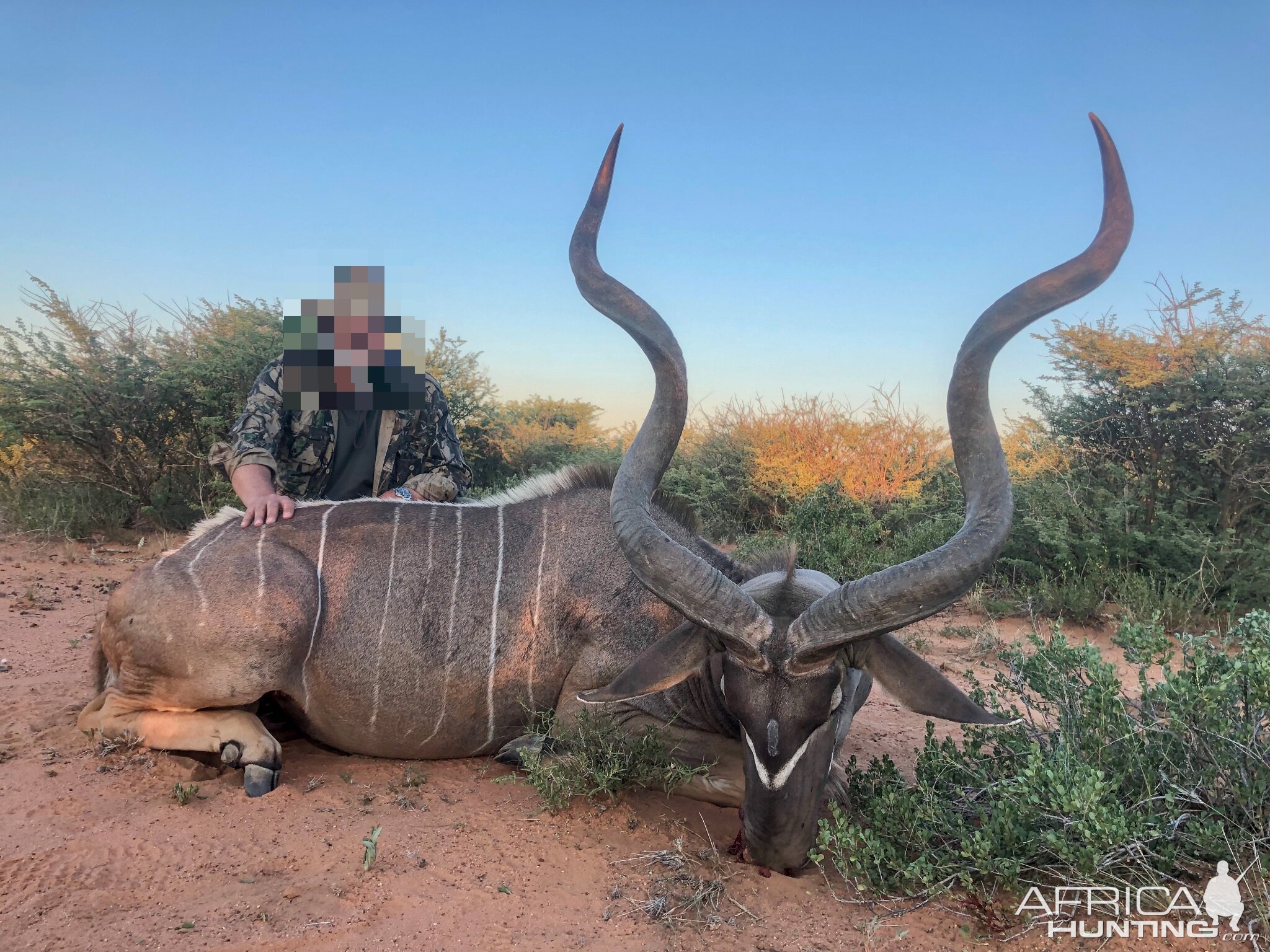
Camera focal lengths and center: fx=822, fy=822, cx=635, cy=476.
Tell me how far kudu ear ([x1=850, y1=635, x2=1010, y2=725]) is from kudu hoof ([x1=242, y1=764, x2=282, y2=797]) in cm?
267

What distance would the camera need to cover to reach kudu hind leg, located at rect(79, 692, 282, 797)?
3.85 m

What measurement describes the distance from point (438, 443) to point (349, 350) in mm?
856

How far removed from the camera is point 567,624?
13.5 ft

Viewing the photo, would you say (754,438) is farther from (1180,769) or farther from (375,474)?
(1180,769)

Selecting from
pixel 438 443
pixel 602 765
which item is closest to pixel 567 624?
pixel 602 765

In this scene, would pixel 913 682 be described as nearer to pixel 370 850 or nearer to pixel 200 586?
pixel 370 850

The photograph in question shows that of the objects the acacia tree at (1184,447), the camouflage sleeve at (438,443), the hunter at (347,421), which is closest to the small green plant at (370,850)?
the hunter at (347,421)

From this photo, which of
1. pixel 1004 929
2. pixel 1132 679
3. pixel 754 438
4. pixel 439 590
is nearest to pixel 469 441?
pixel 754 438

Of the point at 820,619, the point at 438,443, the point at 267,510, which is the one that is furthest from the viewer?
the point at 438,443

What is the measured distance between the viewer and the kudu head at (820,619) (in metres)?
2.87

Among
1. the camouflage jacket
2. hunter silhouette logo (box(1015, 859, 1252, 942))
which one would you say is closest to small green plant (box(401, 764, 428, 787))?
the camouflage jacket

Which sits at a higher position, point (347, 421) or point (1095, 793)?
point (347, 421)

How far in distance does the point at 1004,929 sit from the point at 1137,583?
560cm

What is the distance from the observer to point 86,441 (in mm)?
A: 10516
